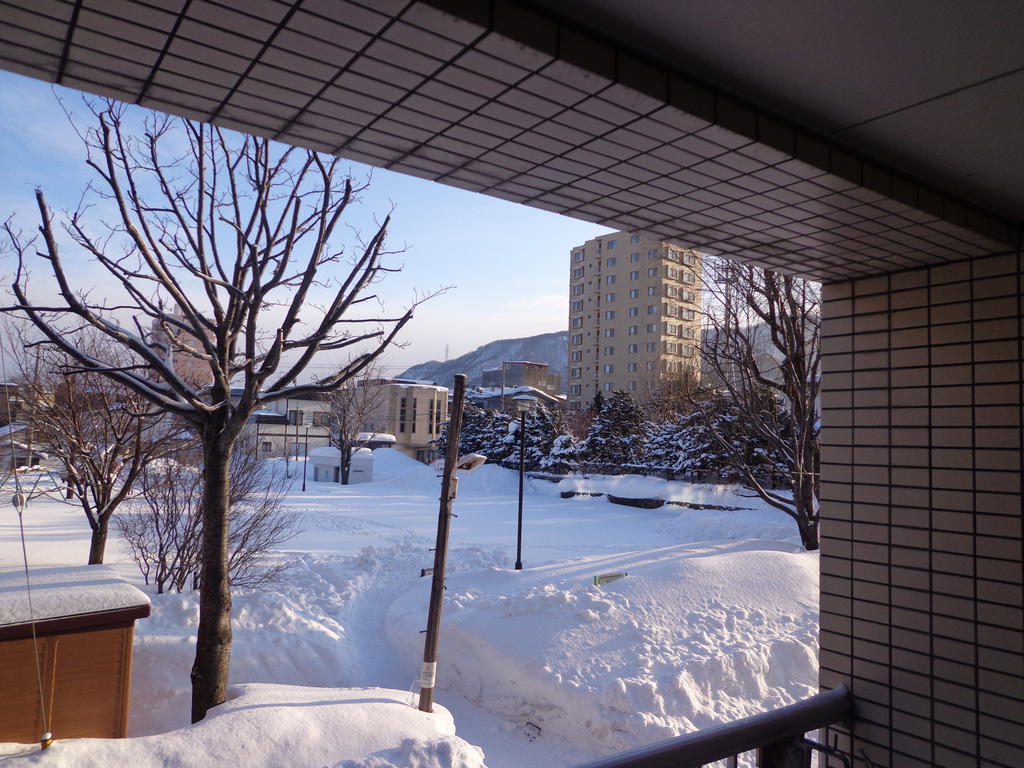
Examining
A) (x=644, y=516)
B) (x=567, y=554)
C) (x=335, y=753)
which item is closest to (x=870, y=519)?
(x=335, y=753)

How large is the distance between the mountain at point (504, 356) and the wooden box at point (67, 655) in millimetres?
150376

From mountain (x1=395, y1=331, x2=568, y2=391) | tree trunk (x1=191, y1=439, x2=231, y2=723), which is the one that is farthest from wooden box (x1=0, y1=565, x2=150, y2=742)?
mountain (x1=395, y1=331, x2=568, y2=391)

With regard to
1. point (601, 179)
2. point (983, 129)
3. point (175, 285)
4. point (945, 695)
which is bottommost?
point (945, 695)

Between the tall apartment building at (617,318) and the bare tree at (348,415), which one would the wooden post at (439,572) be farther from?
the tall apartment building at (617,318)

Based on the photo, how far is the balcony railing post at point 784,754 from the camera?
2.04m

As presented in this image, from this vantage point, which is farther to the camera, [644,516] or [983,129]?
[644,516]

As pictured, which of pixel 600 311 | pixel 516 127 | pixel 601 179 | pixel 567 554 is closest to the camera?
pixel 516 127

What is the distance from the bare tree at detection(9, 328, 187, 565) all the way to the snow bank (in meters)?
6.16

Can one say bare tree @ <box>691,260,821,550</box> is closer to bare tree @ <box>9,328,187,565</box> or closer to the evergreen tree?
bare tree @ <box>9,328,187,565</box>

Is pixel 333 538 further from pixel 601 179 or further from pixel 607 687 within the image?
pixel 601 179

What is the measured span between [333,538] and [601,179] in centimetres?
1703

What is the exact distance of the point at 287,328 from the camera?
7.29 meters

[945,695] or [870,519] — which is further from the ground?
[870,519]

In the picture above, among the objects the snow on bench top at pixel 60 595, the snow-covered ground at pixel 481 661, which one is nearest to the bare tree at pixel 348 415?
the snow-covered ground at pixel 481 661
